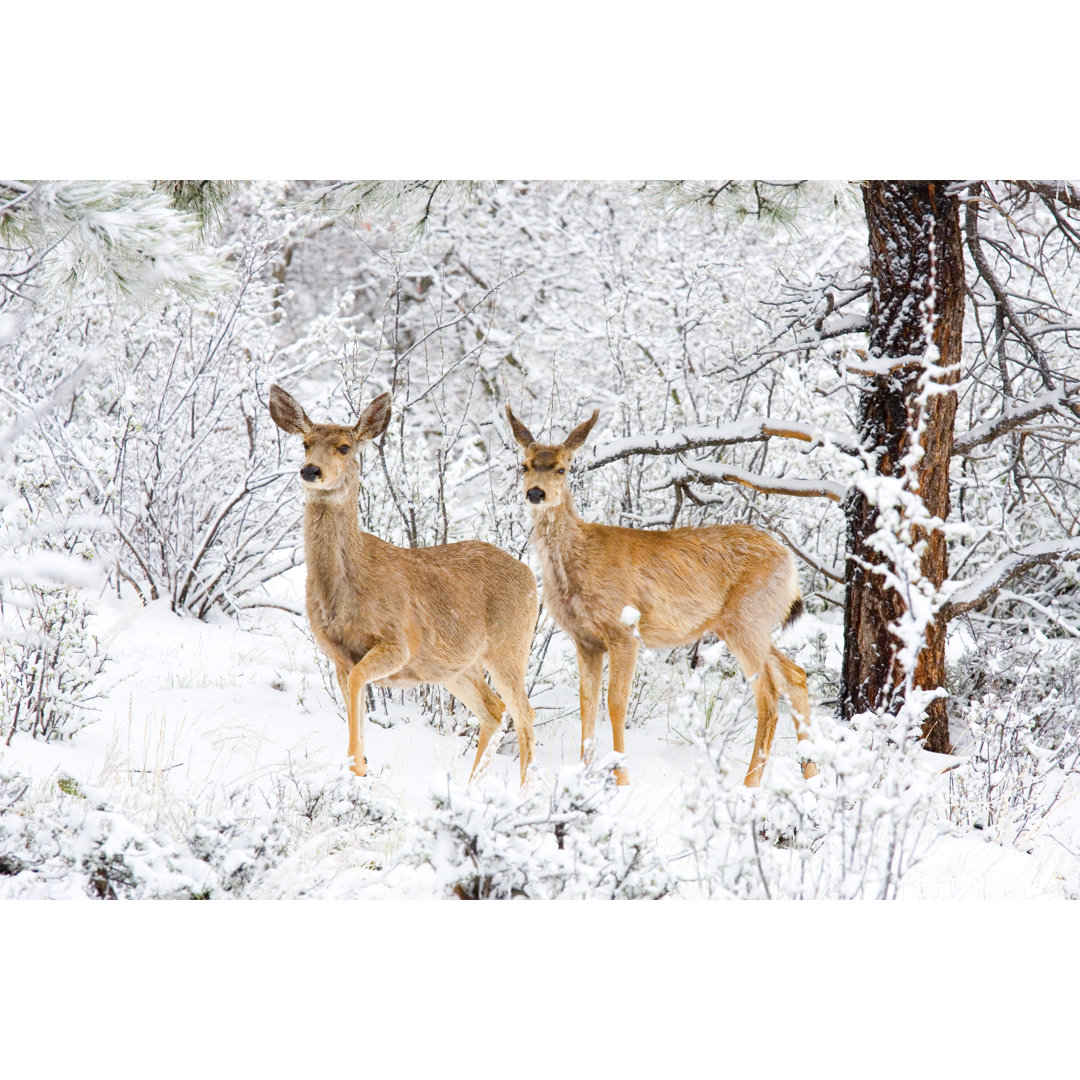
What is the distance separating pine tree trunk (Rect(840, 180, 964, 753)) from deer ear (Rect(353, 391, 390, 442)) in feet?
5.96

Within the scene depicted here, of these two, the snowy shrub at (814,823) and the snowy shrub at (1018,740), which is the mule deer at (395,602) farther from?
the snowy shrub at (1018,740)

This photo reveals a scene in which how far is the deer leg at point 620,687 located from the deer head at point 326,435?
1.30 metres

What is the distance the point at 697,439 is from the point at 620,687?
3.63 feet

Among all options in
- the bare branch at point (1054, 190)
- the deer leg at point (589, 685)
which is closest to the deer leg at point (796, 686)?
the deer leg at point (589, 685)

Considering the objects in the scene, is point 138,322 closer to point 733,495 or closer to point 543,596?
point 543,596

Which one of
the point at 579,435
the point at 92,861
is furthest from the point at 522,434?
the point at 92,861

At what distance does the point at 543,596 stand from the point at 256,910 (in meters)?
1.81

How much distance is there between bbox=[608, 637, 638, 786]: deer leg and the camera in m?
4.52

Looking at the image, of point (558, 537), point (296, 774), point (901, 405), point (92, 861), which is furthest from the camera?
point (558, 537)

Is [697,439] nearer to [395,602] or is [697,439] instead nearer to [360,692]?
[395,602]

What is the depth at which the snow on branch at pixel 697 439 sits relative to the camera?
4723mm

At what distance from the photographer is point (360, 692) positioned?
425 cm

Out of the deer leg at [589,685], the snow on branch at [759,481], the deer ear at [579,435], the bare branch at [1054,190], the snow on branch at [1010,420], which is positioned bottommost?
the deer leg at [589,685]
